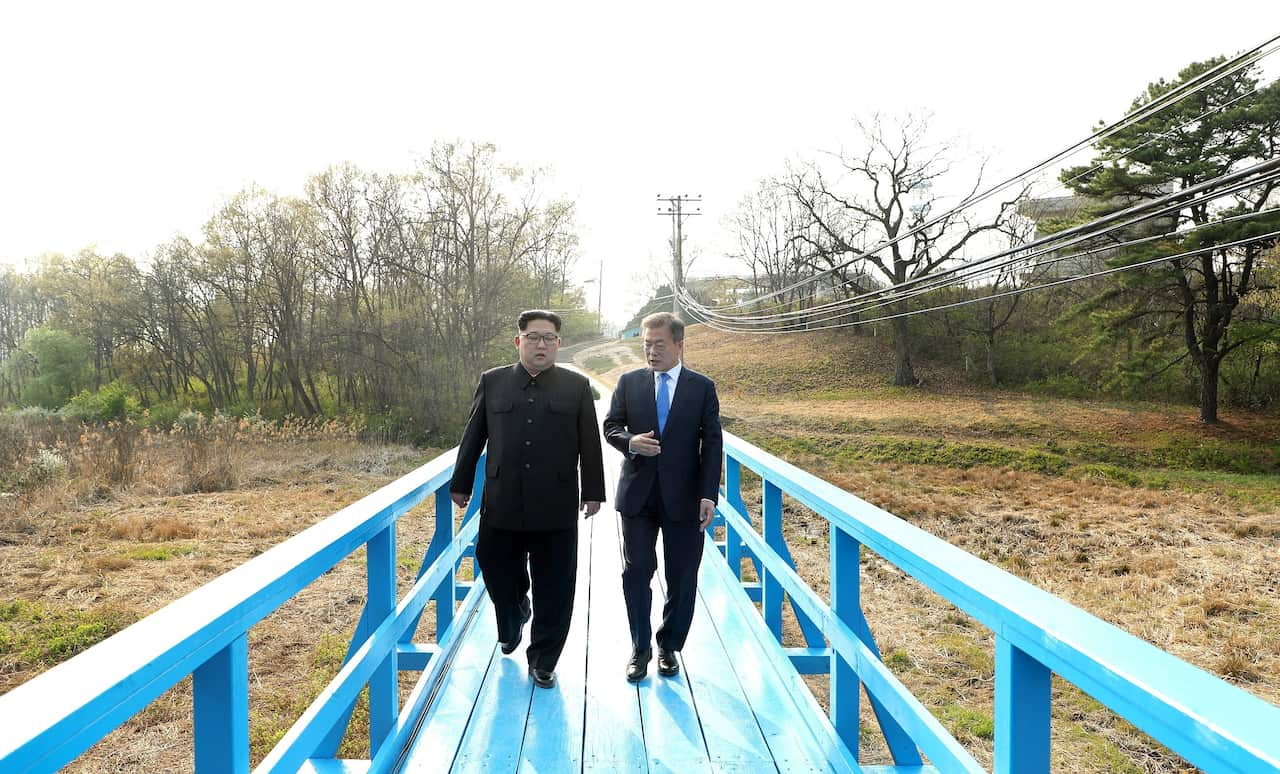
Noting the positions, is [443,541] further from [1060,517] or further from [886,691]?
[1060,517]

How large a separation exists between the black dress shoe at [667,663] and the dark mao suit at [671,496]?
0.08 feet

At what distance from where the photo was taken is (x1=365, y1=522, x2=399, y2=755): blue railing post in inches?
97.9

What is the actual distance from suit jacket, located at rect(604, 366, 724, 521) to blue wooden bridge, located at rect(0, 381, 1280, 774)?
35 cm

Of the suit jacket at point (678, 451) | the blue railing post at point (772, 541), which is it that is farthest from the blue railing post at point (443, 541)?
the blue railing post at point (772, 541)

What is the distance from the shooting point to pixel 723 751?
2.65 meters

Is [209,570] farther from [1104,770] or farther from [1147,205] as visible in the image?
[1147,205]

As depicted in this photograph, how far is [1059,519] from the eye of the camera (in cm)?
1527

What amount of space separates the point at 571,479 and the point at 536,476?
0.50 ft

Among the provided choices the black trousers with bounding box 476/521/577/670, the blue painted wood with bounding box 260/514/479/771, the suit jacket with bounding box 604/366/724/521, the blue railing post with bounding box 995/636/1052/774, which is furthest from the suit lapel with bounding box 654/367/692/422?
the blue railing post with bounding box 995/636/1052/774

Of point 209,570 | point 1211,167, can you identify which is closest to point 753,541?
point 209,570

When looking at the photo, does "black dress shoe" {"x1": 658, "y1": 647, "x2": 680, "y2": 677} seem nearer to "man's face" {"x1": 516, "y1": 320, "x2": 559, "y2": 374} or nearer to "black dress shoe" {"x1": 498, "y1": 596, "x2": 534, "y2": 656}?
"black dress shoe" {"x1": 498, "y1": 596, "x2": 534, "y2": 656}

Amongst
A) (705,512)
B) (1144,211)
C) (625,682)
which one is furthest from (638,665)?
(1144,211)

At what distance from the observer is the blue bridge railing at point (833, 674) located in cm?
92

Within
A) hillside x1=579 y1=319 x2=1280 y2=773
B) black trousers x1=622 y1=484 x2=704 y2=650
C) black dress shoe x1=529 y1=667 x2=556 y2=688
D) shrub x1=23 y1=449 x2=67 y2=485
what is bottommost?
hillside x1=579 y1=319 x2=1280 y2=773
